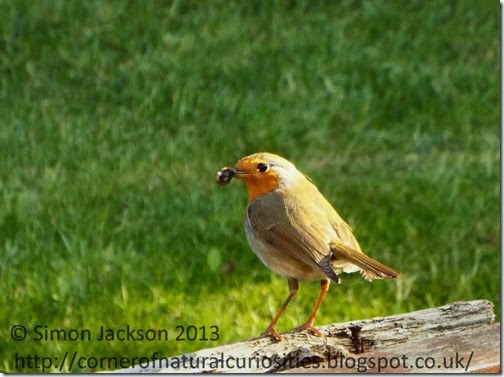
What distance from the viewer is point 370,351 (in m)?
4.25

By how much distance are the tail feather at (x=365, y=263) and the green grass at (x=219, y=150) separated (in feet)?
4.09

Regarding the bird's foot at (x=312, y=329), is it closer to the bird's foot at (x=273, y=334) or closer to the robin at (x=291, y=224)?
the bird's foot at (x=273, y=334)

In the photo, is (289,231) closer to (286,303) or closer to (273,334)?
(286,303)

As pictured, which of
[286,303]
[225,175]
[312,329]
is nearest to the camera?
[225,175]

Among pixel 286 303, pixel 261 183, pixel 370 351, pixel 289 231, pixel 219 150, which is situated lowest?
pixel 370 351

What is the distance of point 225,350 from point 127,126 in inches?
106

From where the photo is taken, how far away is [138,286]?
18.1 ft

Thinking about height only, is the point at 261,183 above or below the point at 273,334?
above

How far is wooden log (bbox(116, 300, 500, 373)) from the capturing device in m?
4.08

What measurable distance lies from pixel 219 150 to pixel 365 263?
2545mm

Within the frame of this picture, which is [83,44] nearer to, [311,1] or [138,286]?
[311,1]

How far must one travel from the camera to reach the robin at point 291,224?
4.02 metres

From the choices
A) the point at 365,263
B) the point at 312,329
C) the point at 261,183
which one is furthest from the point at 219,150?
the point at 365,263

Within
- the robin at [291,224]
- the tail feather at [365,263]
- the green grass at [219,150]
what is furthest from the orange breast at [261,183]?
the green grass at [219,150]
